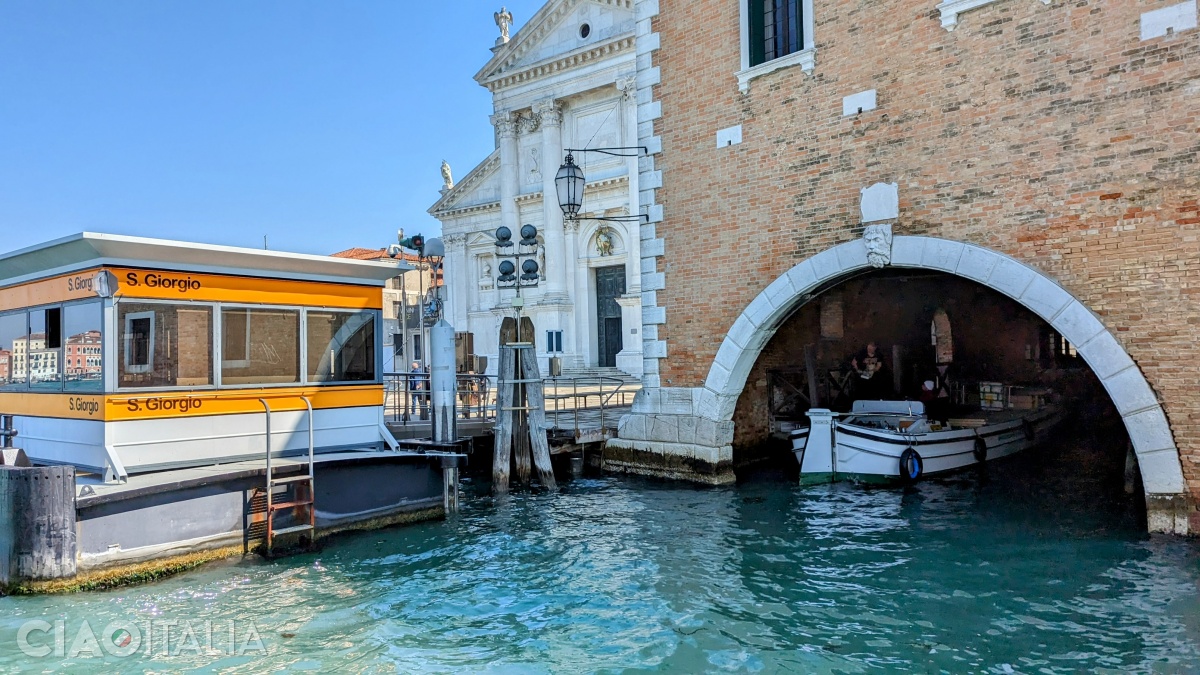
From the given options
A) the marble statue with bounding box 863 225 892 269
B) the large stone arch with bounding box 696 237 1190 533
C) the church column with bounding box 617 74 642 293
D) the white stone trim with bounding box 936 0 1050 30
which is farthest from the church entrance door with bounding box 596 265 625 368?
the white stone trim with bounding box 936 0 1050 30

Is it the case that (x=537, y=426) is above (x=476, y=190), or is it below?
below

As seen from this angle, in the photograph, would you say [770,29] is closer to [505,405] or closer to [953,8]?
[953,8]

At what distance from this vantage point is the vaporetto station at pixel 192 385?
7.75 meters

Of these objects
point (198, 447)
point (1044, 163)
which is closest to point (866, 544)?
point (1044, 163)

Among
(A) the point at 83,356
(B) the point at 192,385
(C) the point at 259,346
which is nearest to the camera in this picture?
(A) the point at 83,356

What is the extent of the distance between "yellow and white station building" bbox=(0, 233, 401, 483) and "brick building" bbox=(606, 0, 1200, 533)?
5038 mm

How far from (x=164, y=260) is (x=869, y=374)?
12.1 meters

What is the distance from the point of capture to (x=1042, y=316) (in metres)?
9.05

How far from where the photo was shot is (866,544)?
29.3 ft

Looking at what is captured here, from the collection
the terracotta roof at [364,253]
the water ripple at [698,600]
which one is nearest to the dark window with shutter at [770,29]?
the water ripple at [698,600]

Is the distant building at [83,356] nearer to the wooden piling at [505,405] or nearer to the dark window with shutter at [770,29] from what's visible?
the wooden piling at [505,405]

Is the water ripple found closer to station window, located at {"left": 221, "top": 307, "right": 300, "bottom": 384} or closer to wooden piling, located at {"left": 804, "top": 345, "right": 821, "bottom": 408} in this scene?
station window, located at {"left": 221, "top": 307, "right": 300, "bottom": 384}

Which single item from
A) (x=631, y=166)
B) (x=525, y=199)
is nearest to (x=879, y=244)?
(x=631, y=166)

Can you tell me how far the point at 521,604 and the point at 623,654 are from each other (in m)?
1.44
